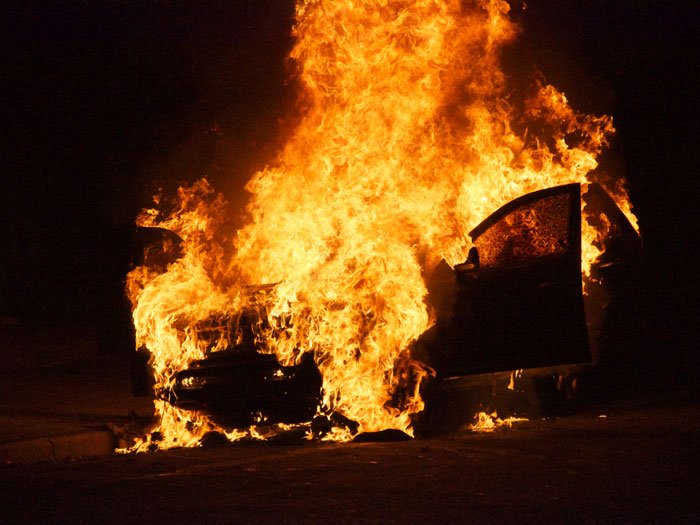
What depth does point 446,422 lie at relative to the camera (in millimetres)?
8875

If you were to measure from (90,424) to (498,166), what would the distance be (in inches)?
192

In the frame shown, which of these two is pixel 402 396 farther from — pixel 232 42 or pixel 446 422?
pixel 232 42

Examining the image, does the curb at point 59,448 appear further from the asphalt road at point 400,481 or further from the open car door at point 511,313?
the open car door at point 511,313

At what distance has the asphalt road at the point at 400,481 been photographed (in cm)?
548

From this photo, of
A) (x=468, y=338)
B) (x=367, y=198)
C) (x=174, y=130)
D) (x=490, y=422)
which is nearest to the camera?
(x=468, y=338)

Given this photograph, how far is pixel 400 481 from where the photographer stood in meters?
6.40

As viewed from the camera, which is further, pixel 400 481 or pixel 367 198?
pixel 367 198

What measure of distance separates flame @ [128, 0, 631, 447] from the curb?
1.93ft

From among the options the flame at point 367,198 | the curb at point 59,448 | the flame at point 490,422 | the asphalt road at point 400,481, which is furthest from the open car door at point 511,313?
the curb at point 59,448

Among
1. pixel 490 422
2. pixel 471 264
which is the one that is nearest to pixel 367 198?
pixel 471 264

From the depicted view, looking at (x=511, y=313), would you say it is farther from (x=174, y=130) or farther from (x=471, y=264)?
(x=174, y=130)

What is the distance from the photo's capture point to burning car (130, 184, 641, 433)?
27.4 feet

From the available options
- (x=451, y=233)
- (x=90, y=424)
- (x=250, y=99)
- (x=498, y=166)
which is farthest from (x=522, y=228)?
(x=250, y=99)

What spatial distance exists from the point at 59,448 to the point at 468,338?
12.1ft
